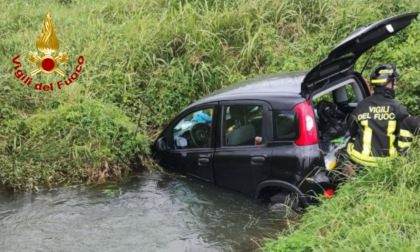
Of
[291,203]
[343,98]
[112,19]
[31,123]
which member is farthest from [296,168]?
[112,19]

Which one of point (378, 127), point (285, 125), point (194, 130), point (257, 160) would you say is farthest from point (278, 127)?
point (194, 130)

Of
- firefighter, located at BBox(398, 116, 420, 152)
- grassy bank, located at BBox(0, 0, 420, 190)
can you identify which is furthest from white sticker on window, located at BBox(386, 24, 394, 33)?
grassy bank, located at BBox(0, 0, 420, 190)

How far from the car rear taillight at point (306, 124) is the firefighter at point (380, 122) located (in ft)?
1.53

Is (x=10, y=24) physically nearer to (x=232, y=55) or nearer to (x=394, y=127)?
(x=232, y=55)

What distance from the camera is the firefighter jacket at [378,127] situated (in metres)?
4.80

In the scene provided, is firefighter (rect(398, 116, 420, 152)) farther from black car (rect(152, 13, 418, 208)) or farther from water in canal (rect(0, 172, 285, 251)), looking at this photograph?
water in canal (rect(0, 172, 285, 251))

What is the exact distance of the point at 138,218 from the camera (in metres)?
5.59

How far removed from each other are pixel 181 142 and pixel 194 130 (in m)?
0.31

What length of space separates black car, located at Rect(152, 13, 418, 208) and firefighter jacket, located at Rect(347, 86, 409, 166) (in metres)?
0.39

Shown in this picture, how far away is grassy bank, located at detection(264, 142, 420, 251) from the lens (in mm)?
3779

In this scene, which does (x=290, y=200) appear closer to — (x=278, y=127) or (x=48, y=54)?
(x=278, y=127)

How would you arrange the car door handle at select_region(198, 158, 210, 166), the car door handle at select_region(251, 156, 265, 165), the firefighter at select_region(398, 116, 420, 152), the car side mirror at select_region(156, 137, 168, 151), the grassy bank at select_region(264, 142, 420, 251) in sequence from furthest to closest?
the car side mirror at select_region(156, 137, 168, 151) < the car door handle at select_region(198, 158, 210, 166) < the car door handle at select_region(251, 156, 265, 165) < the firefighter at select_region(398, 116, 420, 152) < the grassy bank at select_region(264, 142, 420, 251)

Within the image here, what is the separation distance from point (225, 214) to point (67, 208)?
1958mm

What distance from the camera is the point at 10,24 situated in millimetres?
10062
